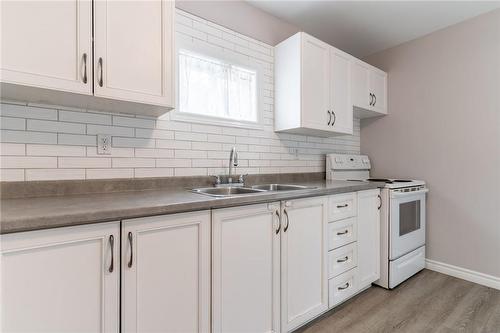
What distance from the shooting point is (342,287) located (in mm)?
2014

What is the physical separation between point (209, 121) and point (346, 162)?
1.72m

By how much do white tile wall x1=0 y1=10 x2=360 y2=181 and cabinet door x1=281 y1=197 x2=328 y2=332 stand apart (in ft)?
Answer: 2.39

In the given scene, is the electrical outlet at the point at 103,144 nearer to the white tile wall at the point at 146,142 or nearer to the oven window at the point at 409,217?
the white tile wall at the point at 146,142

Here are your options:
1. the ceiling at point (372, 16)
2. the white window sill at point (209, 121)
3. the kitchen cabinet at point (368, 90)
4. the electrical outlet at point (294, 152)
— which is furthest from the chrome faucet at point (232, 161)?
the kitchen cabinet at point (368, 90)

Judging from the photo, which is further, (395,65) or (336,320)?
(395,65)

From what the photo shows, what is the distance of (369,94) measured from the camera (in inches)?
114

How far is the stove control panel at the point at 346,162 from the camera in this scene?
9.27 ft

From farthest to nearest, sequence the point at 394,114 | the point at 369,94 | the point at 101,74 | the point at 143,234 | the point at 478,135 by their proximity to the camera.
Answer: the point at 394,114 < the point at 369,94 < the point at 478,135 < the point at 101,74 < the point at 143,234

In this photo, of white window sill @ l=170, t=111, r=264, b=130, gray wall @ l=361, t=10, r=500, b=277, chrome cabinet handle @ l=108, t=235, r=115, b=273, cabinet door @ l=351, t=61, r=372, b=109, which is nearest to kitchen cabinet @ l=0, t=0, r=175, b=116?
white window sill @ l=170, t=111, r=264, b=130

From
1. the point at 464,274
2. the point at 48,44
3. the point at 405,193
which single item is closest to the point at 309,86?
the point at 405,193

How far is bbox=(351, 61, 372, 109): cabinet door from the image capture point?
2.72 m

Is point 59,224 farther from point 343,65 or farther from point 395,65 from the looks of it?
point 395,65

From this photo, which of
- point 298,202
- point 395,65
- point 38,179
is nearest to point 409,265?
point 298,202

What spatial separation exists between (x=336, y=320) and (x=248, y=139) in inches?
61.4
